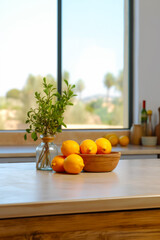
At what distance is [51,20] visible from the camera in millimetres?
3576

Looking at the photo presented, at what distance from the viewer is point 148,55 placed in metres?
3.57

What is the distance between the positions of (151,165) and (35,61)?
2.16m

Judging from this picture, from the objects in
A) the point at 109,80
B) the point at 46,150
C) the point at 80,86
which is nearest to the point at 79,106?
the point at 80,86

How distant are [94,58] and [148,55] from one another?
555mm

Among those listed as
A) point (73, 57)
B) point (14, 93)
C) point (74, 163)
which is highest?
point (73, 57)

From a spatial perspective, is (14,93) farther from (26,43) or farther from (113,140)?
(113,140)

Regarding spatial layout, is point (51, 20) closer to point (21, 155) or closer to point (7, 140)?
point (7, 140)

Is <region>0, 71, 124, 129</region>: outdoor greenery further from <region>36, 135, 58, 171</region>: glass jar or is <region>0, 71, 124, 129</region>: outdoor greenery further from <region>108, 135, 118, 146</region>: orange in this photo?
<region>36, 135, 58, 171</region>: glass jar

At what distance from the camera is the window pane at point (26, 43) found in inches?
138

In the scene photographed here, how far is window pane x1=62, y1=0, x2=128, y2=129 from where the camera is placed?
11.8ft

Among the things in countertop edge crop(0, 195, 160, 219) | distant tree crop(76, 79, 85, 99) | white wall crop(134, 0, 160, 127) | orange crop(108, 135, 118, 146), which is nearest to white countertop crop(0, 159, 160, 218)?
countertop edge crop(0, 195, 160, 219)

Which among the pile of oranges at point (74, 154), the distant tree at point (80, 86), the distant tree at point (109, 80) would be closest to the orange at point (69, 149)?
the pile of oranges at point (74, 154)

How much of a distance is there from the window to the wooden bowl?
222 cm

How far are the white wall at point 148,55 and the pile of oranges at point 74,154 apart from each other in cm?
219
